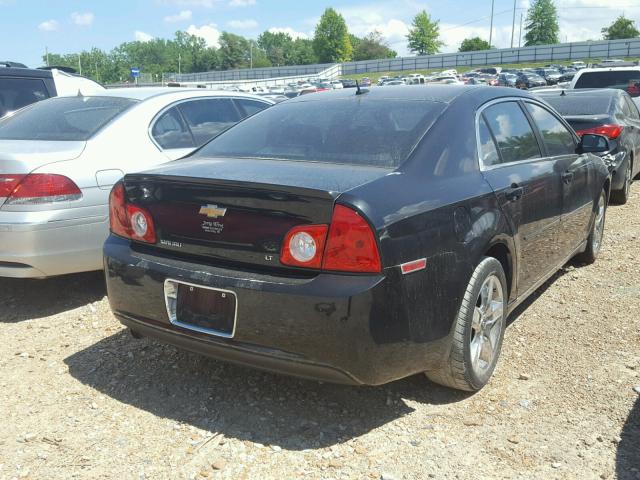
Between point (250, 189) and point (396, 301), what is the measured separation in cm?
78

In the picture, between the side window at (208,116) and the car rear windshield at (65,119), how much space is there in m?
0.53

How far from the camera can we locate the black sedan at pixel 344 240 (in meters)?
2.62

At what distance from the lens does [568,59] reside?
77.6 metres

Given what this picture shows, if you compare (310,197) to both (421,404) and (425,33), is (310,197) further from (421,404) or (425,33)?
(425,33)

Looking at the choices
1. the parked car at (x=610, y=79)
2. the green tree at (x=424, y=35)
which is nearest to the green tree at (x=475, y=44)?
the green tree at (x=424, y=35)

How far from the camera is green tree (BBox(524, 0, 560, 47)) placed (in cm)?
10825

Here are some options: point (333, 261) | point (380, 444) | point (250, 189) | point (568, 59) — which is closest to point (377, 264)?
point (333, 261)

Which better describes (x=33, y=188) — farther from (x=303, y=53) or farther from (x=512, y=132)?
(x=303, y=53)

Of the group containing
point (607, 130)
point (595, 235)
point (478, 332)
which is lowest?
point (595, 235)

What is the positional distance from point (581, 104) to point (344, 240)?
22.4ft

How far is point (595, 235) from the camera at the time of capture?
5.55 meters

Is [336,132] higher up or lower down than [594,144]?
higher up

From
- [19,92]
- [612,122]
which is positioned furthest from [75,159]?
[612,122]

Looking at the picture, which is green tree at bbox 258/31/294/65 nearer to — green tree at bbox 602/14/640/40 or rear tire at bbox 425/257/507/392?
green tree at bbox 602/14/640/40
